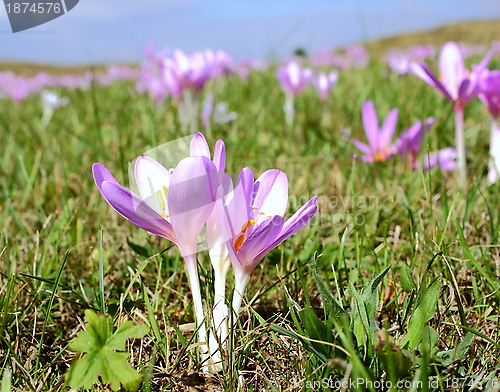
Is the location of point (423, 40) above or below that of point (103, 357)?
above

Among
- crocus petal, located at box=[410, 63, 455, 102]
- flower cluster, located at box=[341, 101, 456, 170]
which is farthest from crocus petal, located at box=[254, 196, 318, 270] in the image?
flower cluster, located at box=[341, 101, 456, 170]

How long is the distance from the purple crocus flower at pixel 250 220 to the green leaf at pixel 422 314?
0.33 m

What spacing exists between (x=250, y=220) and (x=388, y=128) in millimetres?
1448

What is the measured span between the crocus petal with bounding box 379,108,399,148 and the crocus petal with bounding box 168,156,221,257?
4.98ft

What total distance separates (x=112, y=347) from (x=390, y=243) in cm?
104

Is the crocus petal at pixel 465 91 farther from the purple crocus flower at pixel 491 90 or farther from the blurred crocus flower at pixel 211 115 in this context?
the blurred crocus flower at pixel 211 115

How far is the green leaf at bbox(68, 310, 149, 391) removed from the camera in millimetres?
815

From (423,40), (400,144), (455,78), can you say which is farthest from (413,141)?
(423,40)

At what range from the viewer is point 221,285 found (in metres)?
0.95

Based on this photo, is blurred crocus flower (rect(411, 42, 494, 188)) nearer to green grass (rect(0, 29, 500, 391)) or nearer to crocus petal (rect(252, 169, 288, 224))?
green grass (rect(0, 29, 500, 391))

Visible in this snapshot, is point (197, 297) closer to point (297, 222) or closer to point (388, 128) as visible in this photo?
point (297, 222)

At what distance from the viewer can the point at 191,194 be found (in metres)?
0.82

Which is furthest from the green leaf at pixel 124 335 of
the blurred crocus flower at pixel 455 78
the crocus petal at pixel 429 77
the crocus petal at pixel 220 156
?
the blurred crocus flower at pixel 455 78

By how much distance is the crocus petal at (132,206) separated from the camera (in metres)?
0.83
